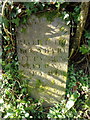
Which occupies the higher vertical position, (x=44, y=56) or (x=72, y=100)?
(x=44, y=56)

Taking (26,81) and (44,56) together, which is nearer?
(44,56)

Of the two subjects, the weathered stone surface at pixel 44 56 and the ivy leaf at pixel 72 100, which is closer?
the weathered stone surface at pixel 44 56

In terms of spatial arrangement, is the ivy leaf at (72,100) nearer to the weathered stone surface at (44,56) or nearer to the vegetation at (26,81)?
the vegetation at (26,81)

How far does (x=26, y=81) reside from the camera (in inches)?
73.0

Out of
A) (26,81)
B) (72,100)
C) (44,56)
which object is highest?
(44,56)

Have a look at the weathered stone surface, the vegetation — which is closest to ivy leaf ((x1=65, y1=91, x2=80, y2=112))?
the vegetation

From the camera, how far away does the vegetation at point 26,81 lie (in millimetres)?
1499

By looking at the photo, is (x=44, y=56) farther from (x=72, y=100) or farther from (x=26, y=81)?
(x=72, y=100)

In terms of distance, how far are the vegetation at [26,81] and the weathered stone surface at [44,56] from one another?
75 mm

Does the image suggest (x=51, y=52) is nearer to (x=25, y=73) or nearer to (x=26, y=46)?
(x=26, y=46)

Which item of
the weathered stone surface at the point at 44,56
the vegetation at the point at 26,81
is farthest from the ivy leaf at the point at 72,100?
the weathered stone surface at the point at 44,56

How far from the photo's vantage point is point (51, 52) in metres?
1.65

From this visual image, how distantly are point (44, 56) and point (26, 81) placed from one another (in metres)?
0.42

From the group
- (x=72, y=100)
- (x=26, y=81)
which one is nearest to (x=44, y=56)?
(x=26, y=81)
